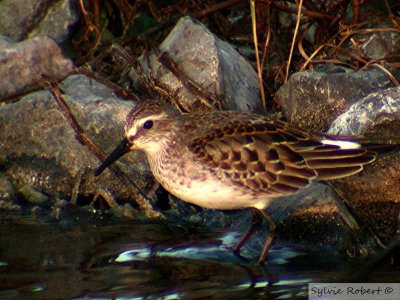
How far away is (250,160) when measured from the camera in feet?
23.9

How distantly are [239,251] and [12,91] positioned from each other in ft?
11.8

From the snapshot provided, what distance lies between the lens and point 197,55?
30.8 feet

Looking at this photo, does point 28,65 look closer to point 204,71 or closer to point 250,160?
point 204,71

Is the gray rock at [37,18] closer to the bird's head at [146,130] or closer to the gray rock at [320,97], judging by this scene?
the gray rock at [320,97]

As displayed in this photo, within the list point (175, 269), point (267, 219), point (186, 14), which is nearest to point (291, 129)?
point (267, 219)

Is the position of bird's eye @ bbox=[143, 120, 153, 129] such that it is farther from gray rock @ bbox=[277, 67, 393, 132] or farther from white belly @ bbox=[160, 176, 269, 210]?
gray rock @ bbox=[277, 67, 393, 132]

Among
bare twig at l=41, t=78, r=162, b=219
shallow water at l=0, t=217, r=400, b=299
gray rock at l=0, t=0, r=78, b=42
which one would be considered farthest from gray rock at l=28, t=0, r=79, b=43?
shallow water at l=0, t=217, r=400, b=299

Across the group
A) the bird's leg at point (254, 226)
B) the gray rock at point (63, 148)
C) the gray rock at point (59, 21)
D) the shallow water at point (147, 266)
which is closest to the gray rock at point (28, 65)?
the gray rock at point (63, 148)

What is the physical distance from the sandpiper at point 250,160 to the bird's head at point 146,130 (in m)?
0.13

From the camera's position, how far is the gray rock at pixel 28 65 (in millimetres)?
10008

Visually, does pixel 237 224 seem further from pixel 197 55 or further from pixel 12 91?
pixel 12 91

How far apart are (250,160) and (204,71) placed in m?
2.22

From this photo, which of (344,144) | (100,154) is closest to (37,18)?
(100,154)

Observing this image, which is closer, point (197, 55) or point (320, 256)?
point (320, 256)
